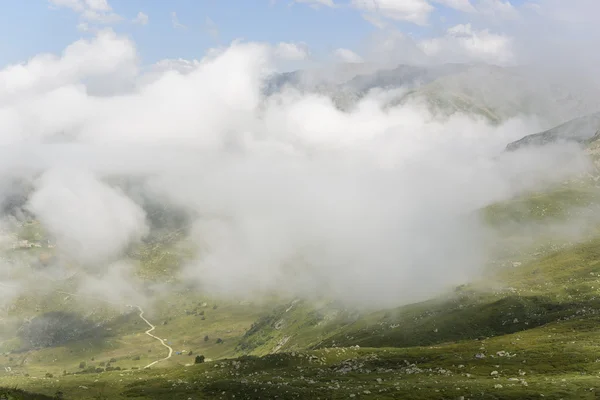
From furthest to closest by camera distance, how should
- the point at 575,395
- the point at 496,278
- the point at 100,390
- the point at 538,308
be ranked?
the point at 496,278 < the point at 538,308 < the point at 100,390 < the point at 575,395

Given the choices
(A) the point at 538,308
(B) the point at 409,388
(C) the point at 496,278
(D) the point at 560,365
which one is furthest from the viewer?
(C) the point at 496,278

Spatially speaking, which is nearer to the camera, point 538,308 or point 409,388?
point 409,388

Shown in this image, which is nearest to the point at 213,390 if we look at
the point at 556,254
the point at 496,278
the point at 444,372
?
the point at 444,372

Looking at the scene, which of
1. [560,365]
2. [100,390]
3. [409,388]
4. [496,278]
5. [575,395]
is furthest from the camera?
[496,278]

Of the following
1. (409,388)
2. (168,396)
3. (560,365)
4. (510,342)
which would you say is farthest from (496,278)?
(168,396)

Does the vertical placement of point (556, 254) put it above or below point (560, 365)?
above

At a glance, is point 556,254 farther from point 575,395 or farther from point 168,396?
point 168,396

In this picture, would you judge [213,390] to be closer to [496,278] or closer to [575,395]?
[575,395]

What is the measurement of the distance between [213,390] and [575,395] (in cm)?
4815

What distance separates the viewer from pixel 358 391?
203 feet

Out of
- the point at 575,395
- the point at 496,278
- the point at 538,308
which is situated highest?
the point at 496,278

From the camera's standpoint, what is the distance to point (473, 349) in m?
85.5

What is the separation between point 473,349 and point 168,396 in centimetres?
5575

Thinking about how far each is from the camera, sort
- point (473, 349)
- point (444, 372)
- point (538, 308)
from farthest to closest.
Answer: point (538, 308) < point (473, 349) < point (444, 372)
